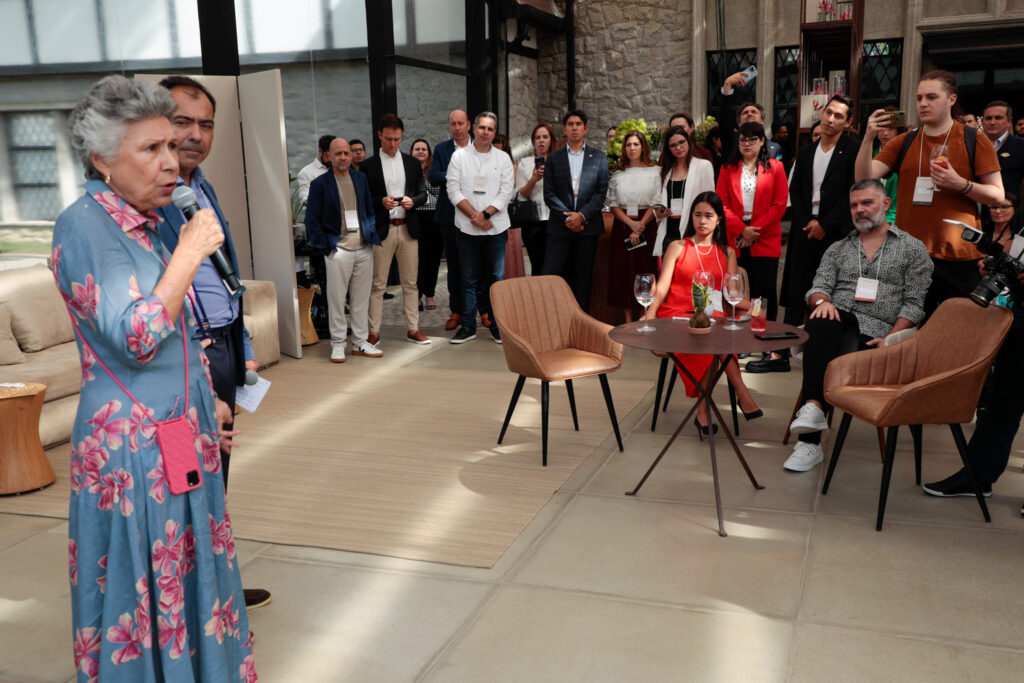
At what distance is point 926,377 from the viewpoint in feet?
11.8

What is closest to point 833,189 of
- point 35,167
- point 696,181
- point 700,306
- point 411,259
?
point 696,181

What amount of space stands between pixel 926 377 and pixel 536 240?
165 inches

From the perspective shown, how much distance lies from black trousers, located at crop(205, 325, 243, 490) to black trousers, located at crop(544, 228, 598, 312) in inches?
173

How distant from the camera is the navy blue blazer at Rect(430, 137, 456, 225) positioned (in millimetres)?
7234

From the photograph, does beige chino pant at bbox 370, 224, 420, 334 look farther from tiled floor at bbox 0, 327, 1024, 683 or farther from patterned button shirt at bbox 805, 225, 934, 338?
patterned button shirt at bbox 805, 225, 934, 338

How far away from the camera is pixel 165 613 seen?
1.91m

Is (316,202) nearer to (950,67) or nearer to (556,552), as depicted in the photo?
(556,552)

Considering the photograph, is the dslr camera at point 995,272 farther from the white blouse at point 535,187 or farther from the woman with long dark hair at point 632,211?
the white blouse at point 535,187

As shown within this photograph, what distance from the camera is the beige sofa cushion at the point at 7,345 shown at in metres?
4.74

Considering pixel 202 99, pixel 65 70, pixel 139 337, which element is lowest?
pixel 139 337

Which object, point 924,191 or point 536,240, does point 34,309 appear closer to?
point 536,240

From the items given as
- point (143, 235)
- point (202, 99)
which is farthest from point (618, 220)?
point (143, 235)

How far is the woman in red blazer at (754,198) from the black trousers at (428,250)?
3.16m

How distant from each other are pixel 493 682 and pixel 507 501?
1385 millimetres
